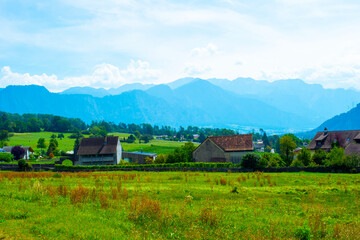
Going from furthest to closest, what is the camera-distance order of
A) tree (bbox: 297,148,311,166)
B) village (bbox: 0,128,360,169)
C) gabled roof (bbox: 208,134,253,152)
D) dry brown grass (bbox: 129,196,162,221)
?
gabled roof (bbox: 208,134,253,152)
tree (bbox: 297,148,311,166)
village (bbox: 0,128,360,169)
dry brown grass (bbox: 129,196,162,221)

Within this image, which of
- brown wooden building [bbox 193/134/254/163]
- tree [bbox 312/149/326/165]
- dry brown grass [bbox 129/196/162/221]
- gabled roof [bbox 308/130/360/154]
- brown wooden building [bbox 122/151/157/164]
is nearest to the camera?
dry brown grass [bbox 129/196/162/221]

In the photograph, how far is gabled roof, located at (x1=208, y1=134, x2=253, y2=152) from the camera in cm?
7606

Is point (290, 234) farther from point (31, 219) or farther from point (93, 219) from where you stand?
point (31, 219)

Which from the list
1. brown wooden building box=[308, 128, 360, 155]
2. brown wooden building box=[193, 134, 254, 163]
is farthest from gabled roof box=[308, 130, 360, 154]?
brown wooden building box=[193, 134, 254, 163]

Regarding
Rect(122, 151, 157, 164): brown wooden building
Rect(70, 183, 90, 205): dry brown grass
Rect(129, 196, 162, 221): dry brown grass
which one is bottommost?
Rect(122, 151, 157, 164): brown wooden building

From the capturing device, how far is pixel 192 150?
3221 inches

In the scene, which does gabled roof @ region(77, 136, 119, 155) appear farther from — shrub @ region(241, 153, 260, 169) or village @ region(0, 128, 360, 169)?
shrub @ region(241, 153, 260, 169)

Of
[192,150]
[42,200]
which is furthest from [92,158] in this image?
[42,200]

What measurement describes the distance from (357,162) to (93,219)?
49011 millimetres

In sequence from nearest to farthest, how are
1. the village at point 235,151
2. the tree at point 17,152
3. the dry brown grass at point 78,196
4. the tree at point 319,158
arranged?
the dry brown grass at point 78,196 < the tree at point 319,158 < the village at point 235,151 < the tree at point 17,152

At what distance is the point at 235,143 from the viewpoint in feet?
253

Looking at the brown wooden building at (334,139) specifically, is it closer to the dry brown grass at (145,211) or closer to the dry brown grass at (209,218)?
the dry brown grass at (209,218)

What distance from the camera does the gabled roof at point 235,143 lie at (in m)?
76.1

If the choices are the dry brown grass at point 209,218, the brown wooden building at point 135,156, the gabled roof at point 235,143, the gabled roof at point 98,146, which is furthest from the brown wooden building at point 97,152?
the dry brown grass at point 209,218
